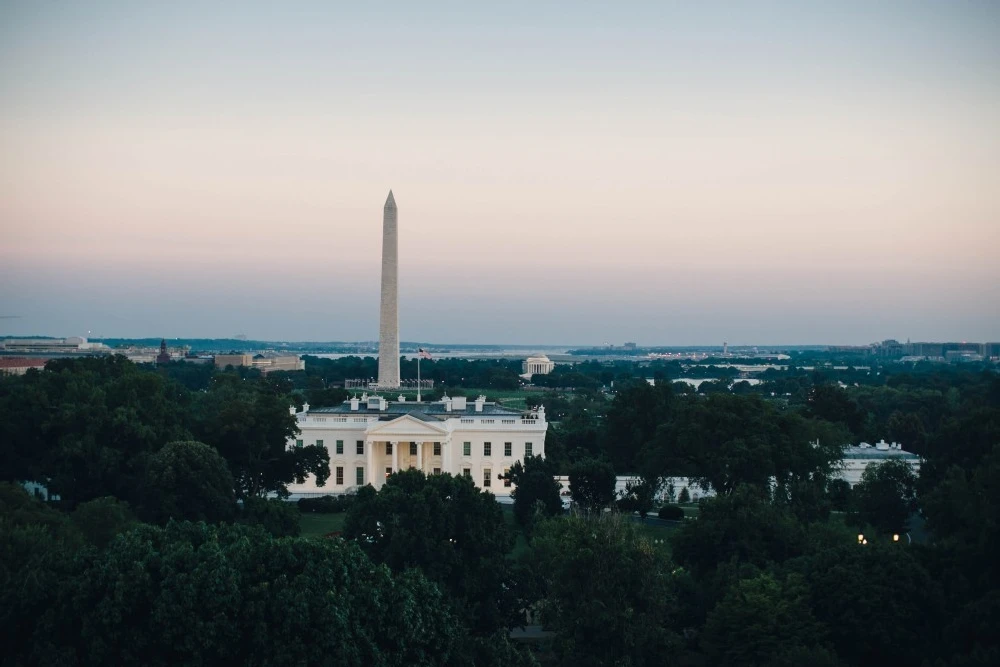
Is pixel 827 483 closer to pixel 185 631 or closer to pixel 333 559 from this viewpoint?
pixel 333 559

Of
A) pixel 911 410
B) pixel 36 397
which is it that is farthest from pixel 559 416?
pixel 36 397

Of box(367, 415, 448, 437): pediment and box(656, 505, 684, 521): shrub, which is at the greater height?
box(367, 415, 448, 437): pediment

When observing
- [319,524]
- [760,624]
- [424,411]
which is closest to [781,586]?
[760,624]

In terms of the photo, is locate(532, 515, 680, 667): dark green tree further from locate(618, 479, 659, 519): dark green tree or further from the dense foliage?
locate(618, 479, 659, 519): dark green tree

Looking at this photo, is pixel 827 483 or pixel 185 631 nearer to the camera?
pixel 185 631

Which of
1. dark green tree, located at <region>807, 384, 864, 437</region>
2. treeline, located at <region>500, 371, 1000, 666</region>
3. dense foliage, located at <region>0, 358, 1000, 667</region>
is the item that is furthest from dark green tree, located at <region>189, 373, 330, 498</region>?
dark green tree, located at <region>807, 384, 864, 437</region>

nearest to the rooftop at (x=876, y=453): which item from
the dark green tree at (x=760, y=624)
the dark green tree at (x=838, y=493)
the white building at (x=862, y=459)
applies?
the white building at (x=862, y=459)
